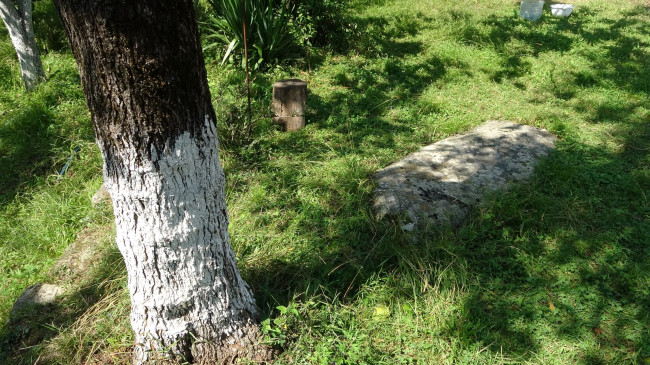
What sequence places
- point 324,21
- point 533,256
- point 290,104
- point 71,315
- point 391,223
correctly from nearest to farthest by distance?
point 71,315
point 533,256
point 391,223
point 290,104
point 324,21

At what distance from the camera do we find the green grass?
257cm

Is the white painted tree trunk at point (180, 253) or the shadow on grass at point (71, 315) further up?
the white painted tree trunk at point (180, 253)

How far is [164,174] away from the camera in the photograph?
6.53ft

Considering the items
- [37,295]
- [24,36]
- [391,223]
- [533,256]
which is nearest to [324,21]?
[24,36]

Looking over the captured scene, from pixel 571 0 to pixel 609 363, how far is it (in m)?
9.85

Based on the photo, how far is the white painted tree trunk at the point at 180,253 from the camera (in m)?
2.02

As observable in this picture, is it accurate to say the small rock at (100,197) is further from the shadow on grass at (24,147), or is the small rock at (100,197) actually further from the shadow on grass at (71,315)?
the shadow on grass at (24,147)

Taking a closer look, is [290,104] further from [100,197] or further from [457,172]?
[100,197]

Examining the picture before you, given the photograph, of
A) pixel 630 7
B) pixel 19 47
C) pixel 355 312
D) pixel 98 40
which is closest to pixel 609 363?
pixel 355 312

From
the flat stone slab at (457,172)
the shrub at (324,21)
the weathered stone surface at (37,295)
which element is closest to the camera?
the weathered stone surface at (37,295)

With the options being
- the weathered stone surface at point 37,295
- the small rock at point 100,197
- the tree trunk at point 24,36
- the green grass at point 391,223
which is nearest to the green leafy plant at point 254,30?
the green grass at point 391,223

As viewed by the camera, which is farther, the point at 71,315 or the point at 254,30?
the point at 254,30

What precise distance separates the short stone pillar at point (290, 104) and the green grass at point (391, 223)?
0.62 ft

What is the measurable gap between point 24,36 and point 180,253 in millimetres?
4894
